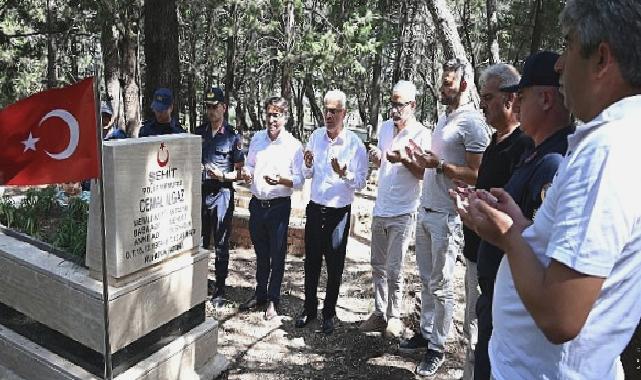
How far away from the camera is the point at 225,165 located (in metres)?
5.20

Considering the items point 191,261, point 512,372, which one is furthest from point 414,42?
point 512,372

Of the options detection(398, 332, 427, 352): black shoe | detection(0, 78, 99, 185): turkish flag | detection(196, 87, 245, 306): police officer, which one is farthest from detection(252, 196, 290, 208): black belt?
detection(0, 78, 99, 185): turkish flag

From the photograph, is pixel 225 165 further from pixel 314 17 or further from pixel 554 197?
pixel 314 17

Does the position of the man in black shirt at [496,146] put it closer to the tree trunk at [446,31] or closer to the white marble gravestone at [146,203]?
the white marble gravestone at [146,203]

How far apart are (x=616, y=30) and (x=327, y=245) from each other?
360cm

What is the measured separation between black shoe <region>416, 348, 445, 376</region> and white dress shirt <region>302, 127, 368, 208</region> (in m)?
1.43

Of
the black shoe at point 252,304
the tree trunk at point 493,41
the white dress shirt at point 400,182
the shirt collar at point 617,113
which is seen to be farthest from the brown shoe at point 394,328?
the tree trunk at point 493,41

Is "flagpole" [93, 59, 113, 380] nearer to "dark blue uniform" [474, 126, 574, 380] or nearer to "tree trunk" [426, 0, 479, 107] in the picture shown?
"dark blue uniform" [474, 126, 574, 380]

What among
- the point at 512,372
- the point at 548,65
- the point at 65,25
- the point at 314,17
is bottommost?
the point at 512,372

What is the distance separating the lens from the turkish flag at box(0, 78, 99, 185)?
2643 mm

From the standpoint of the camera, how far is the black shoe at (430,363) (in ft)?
12.6

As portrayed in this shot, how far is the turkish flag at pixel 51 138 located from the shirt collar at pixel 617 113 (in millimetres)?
2258

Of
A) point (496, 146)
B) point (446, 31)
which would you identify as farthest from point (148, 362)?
point (446, 31)

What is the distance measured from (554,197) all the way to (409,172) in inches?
116
